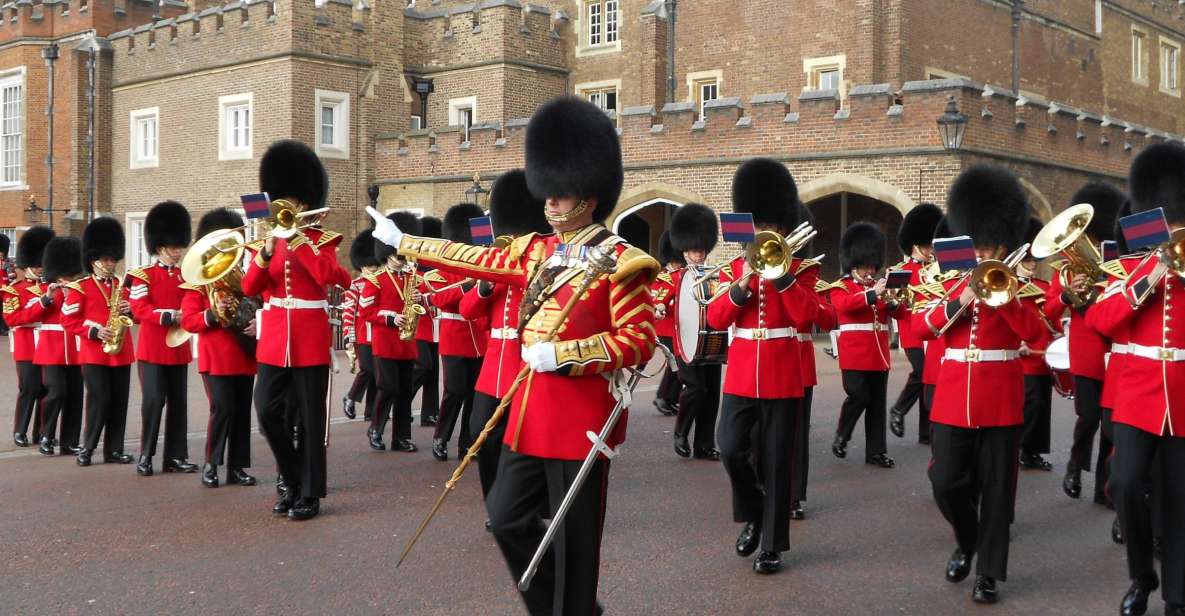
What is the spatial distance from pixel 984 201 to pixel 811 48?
18344 mm

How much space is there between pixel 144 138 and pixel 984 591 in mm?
25415

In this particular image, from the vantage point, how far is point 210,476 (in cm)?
769

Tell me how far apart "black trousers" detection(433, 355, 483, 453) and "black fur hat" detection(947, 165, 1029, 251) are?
3842 millimetres

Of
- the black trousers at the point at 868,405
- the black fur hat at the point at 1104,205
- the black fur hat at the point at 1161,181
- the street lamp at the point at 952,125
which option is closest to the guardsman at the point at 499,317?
the black trousers at the point at 868,405

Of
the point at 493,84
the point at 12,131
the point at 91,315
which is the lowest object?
the point at 91,315

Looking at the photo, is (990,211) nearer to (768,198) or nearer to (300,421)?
(768,198)

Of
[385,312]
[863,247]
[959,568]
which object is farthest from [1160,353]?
[385,312]

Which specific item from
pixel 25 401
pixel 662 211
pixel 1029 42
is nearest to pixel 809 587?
pixel 25 401

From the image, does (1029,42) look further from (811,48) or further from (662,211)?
(662,211)

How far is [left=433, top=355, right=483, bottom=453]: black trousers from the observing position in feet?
28.7

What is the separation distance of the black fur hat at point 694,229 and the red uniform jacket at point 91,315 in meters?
4.52

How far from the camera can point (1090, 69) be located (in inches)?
1161

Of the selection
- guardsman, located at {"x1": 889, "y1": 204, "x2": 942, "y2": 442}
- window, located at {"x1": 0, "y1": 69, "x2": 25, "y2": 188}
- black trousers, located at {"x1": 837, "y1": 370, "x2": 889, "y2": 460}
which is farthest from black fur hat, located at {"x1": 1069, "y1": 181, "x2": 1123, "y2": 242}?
window, located at {"x1": 0, "y1": 69, "x2": 25, "y2": 188}

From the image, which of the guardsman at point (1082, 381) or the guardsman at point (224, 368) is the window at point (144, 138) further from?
the guardsman at point (1082, 381)
